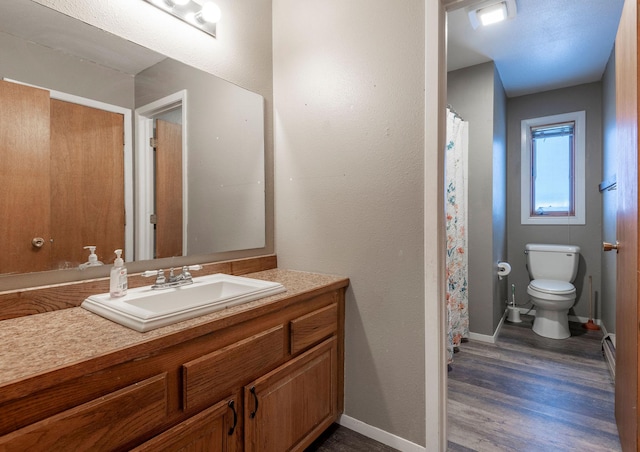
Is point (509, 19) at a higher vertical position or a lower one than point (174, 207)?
higher

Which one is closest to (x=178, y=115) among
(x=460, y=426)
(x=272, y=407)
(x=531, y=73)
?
(x=272, y=407)

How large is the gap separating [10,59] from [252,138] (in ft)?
3.34

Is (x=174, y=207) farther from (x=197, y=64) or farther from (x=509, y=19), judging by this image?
(x=509, y=19)

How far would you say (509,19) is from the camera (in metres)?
2.22

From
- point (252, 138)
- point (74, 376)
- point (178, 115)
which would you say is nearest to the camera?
point (74, 376)

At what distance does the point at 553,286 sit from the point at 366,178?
2.42m

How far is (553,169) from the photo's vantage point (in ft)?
11.6

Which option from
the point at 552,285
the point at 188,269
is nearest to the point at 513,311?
the point at 552,285

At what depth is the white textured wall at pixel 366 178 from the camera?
153 cm

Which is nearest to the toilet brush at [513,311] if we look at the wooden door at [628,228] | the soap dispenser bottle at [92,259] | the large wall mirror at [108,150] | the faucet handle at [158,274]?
the wooden door at [628,228]

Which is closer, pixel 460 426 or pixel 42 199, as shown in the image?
pixel 42 199

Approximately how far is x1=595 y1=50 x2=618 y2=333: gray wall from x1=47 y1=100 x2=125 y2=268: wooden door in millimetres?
3088

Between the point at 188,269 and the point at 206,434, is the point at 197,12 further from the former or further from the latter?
the point at 206,434

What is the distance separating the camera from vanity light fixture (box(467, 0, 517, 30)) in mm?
2049
